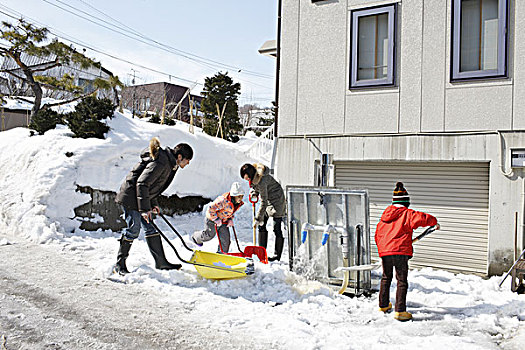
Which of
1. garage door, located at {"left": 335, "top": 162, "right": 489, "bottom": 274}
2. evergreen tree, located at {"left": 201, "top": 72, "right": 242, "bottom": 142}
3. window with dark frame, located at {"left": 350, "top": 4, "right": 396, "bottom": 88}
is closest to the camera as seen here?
garage door, located at {"left": 335, "top": 162, "right": 489, "bottom": 274}

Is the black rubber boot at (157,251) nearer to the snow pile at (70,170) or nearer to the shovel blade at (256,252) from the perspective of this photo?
the shovel blade at (256,252)

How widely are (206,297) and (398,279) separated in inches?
92.0

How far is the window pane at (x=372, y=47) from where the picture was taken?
8.19 meters

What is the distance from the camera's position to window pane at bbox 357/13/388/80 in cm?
819

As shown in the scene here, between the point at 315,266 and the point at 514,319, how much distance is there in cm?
244

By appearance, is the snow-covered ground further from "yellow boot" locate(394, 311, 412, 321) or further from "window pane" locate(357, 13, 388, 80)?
"window pane" locate(357, 13, 388, 80)

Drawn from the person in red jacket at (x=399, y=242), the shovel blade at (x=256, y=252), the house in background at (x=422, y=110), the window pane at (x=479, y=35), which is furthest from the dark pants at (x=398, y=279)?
the window pane at (x=479, y=35)

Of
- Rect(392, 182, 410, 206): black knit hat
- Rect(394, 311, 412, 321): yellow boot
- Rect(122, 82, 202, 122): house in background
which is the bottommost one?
Rect(394, 311, 412, 321): yellow boot

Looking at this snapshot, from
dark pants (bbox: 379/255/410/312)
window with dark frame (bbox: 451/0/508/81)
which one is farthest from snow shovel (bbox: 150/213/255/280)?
window with dark frame (bbox: 451/0/508/81)

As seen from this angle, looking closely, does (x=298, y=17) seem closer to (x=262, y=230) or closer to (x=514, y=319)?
(x=262, y=230)

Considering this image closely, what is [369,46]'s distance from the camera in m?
8.32

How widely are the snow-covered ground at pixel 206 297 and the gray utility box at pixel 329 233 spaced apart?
0.21 metres

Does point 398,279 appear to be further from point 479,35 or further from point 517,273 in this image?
point 479,35

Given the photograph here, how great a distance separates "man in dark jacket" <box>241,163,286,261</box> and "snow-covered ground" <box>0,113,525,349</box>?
0.87 m
